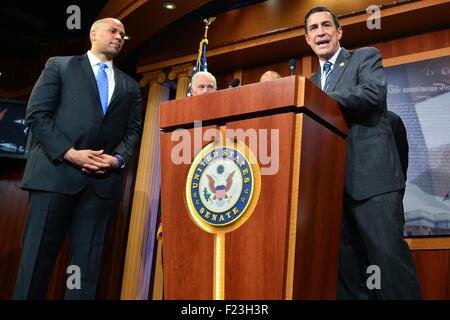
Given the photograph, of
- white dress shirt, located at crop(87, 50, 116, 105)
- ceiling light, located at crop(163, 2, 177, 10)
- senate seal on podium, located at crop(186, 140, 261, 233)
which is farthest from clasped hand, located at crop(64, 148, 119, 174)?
ceiling light, located at crop(163, 2, 177, 10)

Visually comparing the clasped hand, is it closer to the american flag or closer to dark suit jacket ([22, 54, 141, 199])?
dark suit jacket ([22, 54, 141, 199])

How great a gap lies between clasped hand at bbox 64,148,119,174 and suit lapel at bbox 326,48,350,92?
Result: 3.06 ft

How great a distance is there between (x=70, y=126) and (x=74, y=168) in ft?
0.61

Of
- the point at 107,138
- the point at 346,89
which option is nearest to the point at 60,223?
the point at 107,138

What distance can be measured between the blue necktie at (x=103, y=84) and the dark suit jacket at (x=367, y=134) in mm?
992

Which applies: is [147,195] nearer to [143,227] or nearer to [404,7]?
[143,227]

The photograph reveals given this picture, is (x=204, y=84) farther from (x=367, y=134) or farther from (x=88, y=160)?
(x=367, y=134)

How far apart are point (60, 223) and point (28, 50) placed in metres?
4.58

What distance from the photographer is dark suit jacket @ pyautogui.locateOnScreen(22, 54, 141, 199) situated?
1.92m

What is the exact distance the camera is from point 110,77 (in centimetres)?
221

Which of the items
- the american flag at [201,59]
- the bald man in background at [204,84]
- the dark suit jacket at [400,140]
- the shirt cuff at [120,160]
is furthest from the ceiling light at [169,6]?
the shirt cuff at [120,160]

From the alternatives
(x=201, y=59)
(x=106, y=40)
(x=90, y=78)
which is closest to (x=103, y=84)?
(x=90, y=78)

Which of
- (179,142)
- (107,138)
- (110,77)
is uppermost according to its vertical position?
(110,77)

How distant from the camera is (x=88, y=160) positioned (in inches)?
75.5
